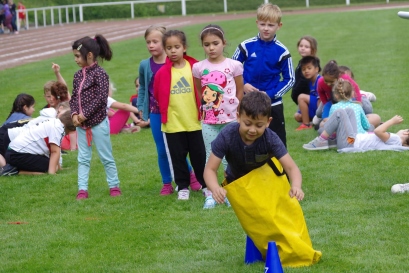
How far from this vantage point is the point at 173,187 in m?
8.85

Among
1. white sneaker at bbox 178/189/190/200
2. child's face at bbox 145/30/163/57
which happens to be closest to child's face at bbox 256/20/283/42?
child's face at bbox 145/30/163/57

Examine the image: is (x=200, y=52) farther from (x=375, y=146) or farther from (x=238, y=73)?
(x=238, y=73)

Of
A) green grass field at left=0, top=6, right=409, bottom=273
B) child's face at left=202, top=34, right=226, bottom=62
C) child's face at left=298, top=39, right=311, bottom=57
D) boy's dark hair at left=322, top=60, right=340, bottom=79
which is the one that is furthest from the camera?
child's face at left=298, top=39, right=311, bottom=57

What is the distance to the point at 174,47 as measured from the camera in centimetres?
784

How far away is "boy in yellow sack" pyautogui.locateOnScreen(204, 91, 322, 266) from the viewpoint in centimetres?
543

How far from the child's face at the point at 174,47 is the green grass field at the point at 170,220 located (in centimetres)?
148

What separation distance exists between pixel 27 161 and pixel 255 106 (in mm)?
5253

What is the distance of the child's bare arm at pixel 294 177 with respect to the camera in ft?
17.6

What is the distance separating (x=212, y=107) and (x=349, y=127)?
3.01 metres

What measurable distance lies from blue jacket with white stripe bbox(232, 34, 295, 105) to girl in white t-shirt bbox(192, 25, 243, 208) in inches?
10.3

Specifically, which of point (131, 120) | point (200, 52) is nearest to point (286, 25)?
point (200, 52)

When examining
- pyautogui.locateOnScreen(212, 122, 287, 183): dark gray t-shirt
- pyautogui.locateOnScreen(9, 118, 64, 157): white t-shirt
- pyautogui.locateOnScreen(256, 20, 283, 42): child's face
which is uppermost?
pyautogui.locateOnScreen(256, 20, 283, 42): child's face

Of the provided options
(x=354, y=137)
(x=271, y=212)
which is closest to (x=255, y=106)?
(x=271, y=212)

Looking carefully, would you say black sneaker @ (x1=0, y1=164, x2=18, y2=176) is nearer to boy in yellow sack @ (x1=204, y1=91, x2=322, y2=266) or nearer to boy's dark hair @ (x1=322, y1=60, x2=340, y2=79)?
boy's dark hair @ (x1=322, y1=60, x2=340, y2=79)
